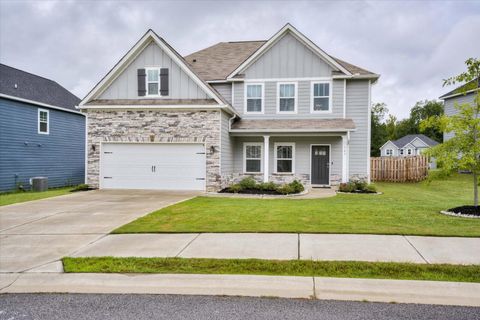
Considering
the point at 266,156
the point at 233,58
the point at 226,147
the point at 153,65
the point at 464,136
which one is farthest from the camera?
the point at 233,58

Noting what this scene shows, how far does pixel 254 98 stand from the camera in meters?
18.7

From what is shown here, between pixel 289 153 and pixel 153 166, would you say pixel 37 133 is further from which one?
pixel 289 153

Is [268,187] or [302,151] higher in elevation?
[302,151]

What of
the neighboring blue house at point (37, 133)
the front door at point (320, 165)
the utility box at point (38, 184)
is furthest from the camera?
the utility box at point (38, 184)

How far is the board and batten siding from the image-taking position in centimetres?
1870

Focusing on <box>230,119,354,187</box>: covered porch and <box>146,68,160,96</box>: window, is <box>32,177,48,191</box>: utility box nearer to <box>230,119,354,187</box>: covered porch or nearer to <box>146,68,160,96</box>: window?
<box>146,68,160,96</box>: window

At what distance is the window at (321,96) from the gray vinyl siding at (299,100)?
20cm

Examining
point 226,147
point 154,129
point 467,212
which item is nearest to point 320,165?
point 226,147

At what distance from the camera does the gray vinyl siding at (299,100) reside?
17.9 m

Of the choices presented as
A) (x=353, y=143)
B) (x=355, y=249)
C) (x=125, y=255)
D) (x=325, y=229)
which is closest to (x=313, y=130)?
(x=353, y=143)

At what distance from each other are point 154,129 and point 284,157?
267 inches

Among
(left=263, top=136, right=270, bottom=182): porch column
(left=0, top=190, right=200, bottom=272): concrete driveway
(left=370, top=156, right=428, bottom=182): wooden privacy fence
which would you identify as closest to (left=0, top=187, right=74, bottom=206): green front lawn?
(left=0, top=190, right=200, bottom=272): concrete driveway

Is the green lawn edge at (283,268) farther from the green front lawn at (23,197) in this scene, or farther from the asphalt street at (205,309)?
the green front lawn at (23,197)

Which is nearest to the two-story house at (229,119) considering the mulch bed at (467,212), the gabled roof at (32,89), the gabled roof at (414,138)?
the gabled roof at (32,89)
